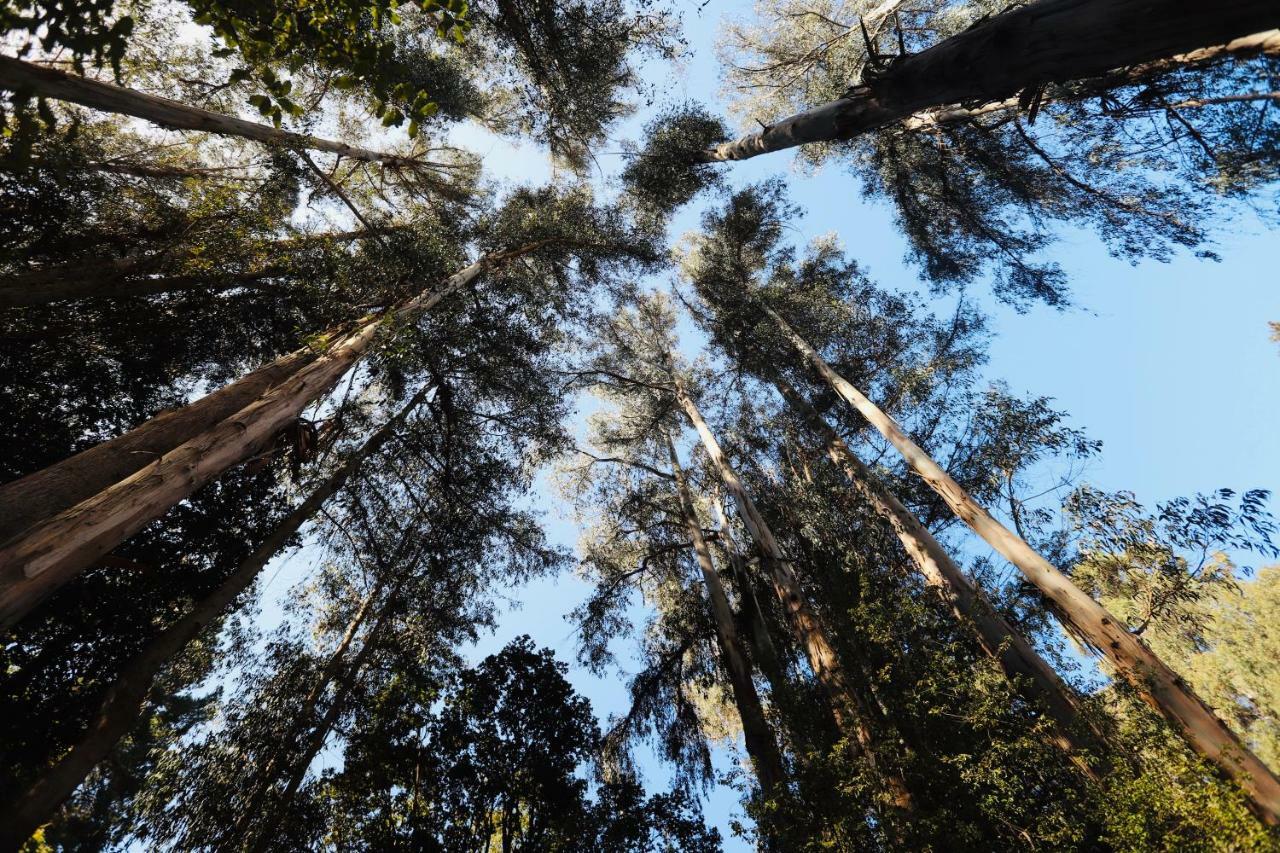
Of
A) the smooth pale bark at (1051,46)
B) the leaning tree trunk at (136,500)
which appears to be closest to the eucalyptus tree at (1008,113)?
the smooth pale bark at (1051,46)

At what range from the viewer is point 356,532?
8.70 metres

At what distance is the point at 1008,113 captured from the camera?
772cm

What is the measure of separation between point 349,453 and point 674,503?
286 inches

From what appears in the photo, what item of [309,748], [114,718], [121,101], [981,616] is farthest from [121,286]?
[981,616]

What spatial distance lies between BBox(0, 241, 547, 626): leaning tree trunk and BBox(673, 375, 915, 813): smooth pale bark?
5494 mm

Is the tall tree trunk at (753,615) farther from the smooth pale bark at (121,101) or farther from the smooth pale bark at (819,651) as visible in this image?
the smooth pale bark at (121,101)

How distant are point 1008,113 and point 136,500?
38.4ft

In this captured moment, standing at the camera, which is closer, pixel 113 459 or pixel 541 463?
pixel 113 459

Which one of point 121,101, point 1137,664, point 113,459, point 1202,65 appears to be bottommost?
point 1137,664

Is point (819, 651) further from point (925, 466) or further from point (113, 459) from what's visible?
point (113, 459)

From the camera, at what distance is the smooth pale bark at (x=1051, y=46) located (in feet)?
5.52

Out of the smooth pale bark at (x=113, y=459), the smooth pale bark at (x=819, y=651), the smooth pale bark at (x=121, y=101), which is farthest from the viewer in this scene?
the smooth pale bark at (x=819, y=651)

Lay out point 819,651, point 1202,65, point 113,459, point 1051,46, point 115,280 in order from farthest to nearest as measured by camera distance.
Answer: point 115,280 < point 819,651 < point 1202,65 < point 113,459 < point 1051,46

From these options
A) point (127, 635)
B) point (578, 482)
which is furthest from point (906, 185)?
point (127, 635)
